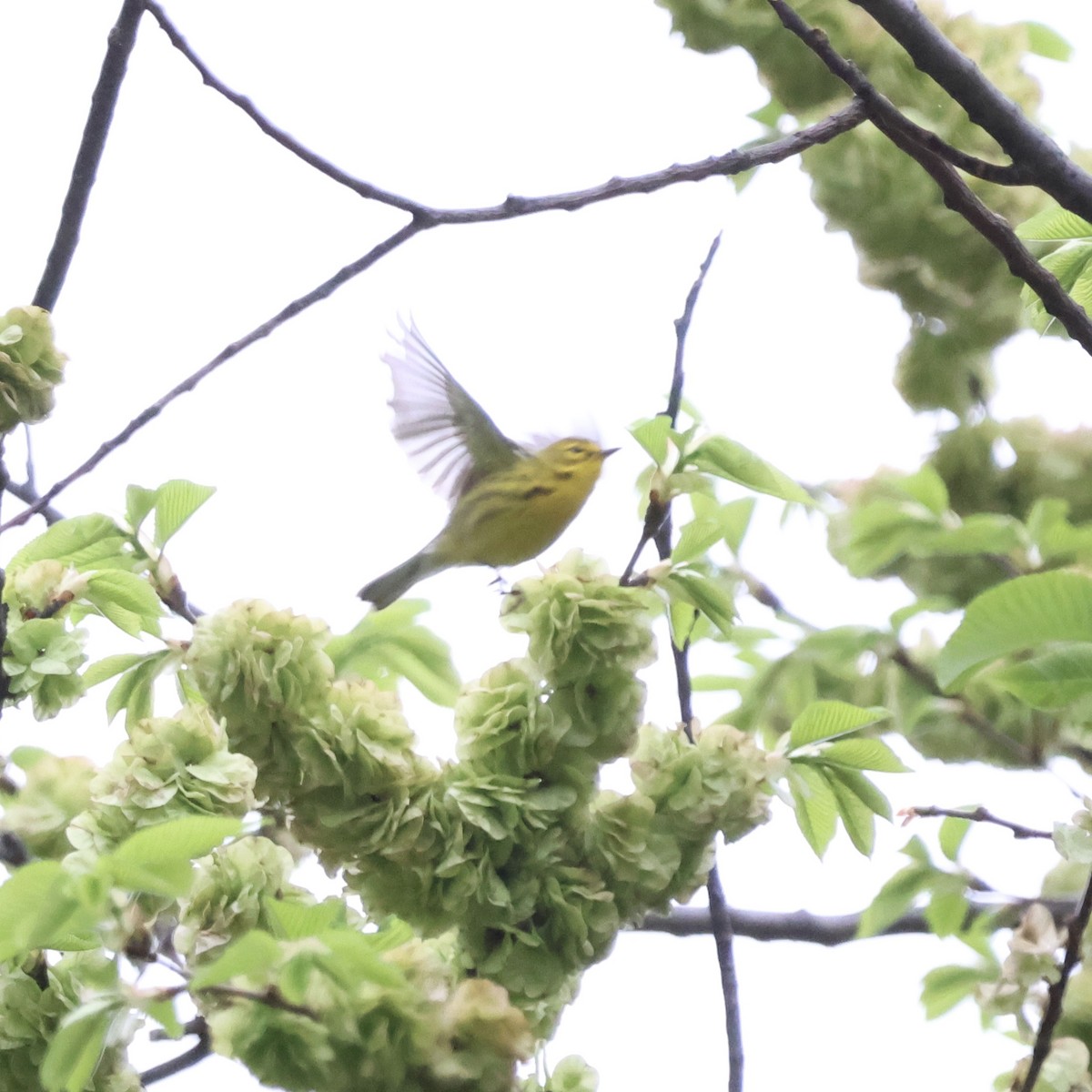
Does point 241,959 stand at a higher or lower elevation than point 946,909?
lower

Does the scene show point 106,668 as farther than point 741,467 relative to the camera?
Yes

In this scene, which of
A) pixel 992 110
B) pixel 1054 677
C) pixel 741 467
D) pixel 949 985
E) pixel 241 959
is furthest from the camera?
pixel 949 985

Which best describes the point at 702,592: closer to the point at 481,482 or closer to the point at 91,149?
the point at 91,149

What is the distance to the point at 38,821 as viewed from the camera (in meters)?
1.31

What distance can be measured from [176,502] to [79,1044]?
2.14 feet

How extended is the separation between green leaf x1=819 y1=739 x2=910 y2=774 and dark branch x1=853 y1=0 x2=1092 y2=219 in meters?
0.54

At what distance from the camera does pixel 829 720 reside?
130 cm

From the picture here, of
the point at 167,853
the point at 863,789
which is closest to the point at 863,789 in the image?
the point at 863,789

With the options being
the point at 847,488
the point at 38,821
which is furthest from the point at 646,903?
the point at 847,488

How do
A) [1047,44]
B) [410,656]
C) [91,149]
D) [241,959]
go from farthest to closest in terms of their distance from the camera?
[1047,44] → [410,656] → [91,149] → [241,959]

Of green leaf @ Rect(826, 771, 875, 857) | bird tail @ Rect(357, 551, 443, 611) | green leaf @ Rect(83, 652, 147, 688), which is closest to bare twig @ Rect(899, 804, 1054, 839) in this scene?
green leaf @ Rect(826, 771, 875, 857)

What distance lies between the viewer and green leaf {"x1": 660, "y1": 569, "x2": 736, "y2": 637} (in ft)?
4.26

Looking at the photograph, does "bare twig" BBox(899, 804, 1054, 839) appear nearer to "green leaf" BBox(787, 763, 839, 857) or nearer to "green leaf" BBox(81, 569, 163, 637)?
"green leaf" BBox(787, 763, 839, 857)

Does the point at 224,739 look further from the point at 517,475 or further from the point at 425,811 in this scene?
the point at 517,475
